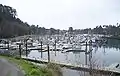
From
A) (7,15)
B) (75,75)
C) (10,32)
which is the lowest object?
(75,75)

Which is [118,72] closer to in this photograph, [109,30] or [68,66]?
[68,66]

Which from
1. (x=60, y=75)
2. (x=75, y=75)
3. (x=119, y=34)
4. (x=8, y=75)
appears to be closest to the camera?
(x=8, y=75)

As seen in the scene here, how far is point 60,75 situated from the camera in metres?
23.6

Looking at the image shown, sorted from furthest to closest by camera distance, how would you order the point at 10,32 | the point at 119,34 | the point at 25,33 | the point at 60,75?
the point at 119,34
the point at 25,33
the point at 10,32
the point at 60,75

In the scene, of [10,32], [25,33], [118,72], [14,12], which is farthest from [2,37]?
[118,72]

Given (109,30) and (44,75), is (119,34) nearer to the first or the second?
(109,30)

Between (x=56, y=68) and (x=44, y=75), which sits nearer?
(x=44, y=75)

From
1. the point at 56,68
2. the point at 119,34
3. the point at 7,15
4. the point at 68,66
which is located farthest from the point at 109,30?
the point at 56,68

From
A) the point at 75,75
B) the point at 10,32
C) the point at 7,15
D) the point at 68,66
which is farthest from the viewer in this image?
the point at 7,15

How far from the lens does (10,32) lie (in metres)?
107

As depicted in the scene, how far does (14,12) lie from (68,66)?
105m

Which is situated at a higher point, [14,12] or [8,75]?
[14,12]

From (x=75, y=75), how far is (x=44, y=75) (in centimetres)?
814

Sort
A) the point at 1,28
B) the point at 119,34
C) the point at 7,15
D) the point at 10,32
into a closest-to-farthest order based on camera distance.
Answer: the point at 1,28
the point at 10,32
the point at 7,15
the point at 119,34
